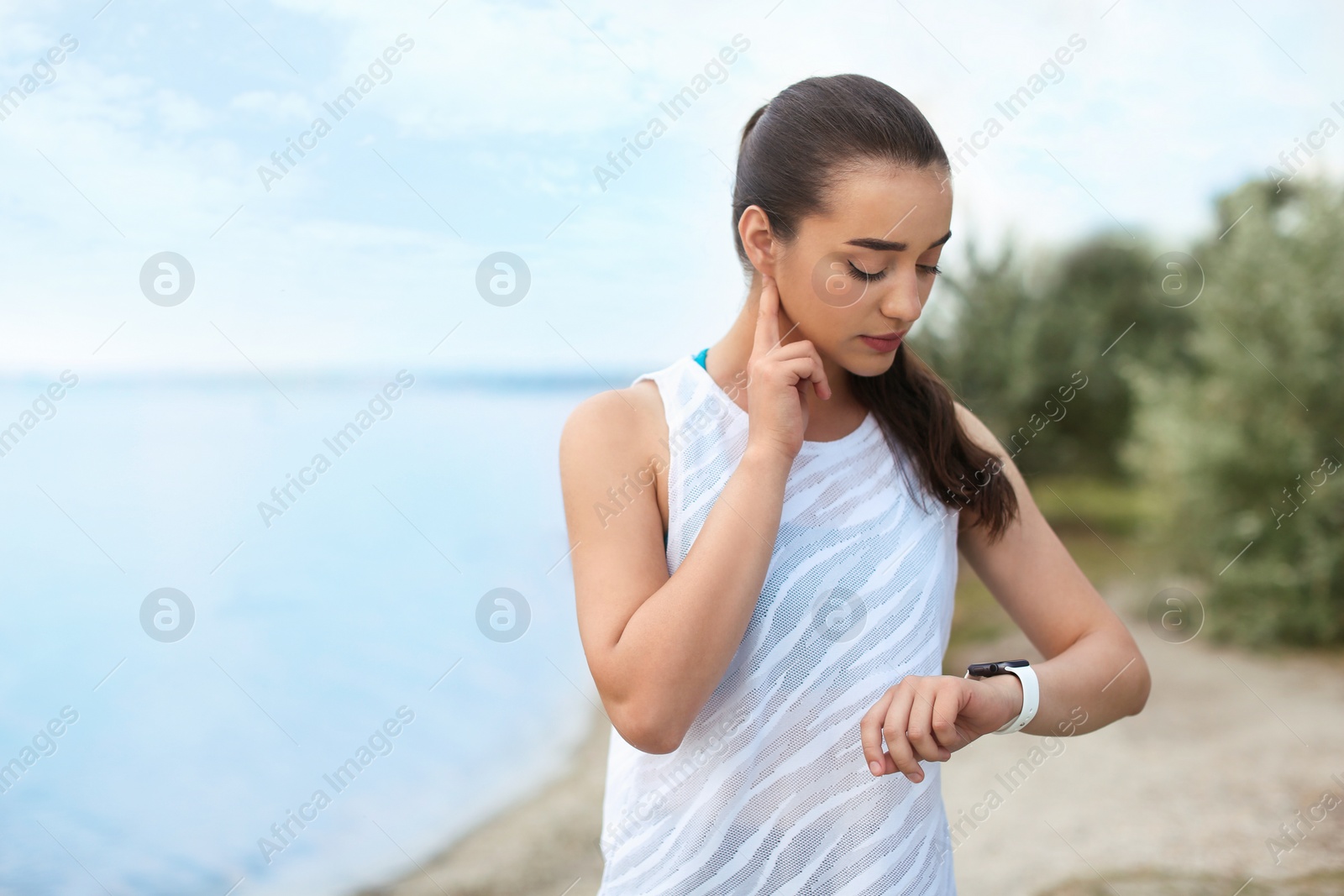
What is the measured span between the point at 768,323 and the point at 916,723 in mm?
631

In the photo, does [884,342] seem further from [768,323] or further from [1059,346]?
[1059,346]

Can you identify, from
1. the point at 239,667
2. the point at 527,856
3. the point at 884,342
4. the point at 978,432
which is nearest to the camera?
the point at 884,342

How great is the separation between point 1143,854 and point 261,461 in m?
11.5

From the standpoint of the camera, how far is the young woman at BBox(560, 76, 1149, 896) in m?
1.33

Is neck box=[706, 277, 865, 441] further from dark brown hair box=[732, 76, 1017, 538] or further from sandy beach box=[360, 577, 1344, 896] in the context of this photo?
sandy beach box=[360, 577, 1344, 896]

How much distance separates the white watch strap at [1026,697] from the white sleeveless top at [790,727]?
157 millimetres

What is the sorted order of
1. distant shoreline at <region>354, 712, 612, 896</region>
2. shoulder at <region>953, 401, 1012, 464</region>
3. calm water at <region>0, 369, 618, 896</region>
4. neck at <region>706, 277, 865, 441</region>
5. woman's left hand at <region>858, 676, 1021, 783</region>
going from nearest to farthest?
woman's left hand at <region>858, 676, 1021, 783</region> < neck at <region>706, 277, 865, 441</region> < shoulder at <region>953, 401, 1012, 464</region> < distant shoreline at <region>354, 712, 612, 896</region> < calm water at <region>0, 369, 618, 896</region>

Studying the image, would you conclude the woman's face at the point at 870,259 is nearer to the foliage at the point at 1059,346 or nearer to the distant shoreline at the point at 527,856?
the distant shoreline at the point at 527,856

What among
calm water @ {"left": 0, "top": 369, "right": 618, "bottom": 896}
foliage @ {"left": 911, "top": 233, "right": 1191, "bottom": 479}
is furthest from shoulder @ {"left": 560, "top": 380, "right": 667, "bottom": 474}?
foliage @ {"left": 911, "top": 233, "right": 1191, "bottom": 479}

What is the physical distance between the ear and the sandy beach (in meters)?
3.81

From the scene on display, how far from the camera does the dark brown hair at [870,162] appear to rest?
1.48 metres

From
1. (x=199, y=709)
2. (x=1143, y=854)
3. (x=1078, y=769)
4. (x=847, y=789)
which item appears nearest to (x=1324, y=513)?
(x=1078, y=769)

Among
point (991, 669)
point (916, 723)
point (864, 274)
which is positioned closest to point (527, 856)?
point (991, 669)

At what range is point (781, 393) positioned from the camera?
1.40 m
